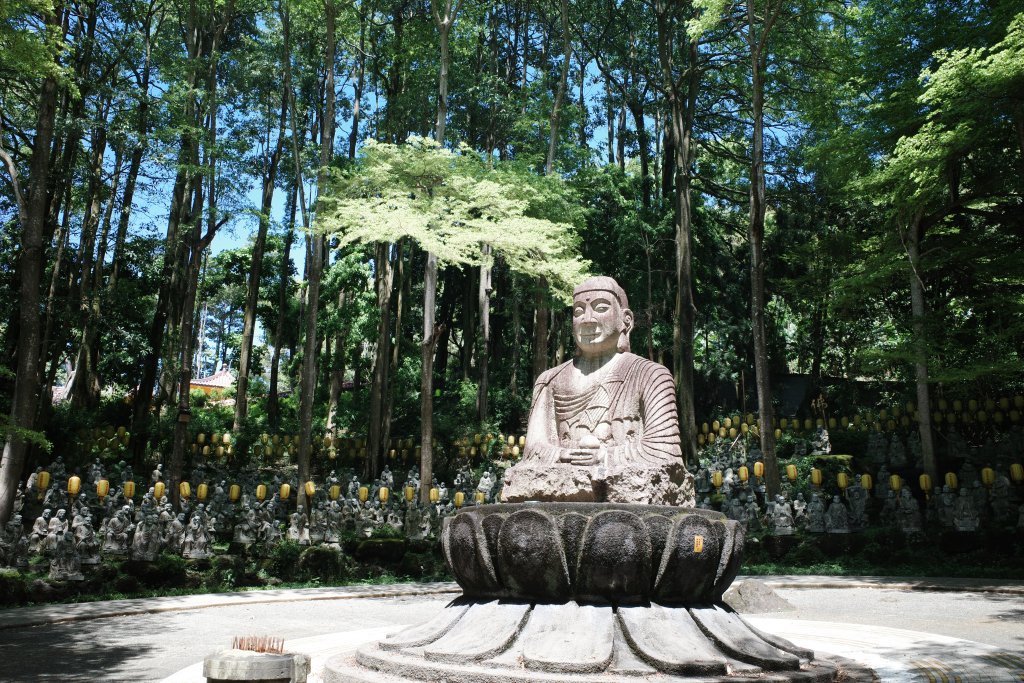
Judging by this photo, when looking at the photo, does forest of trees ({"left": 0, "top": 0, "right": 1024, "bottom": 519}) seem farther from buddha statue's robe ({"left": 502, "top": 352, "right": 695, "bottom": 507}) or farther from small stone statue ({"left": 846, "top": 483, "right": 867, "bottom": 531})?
buddha statue's robe ({"left": 502, "top": 352, "right": 695, "bottom": 507})

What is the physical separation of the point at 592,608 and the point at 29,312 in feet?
33.2

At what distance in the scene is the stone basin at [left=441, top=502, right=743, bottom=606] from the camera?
5828 mm

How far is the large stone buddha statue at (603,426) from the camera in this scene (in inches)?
261

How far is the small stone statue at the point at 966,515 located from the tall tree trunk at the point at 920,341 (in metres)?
1.61

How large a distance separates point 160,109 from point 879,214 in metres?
17.2

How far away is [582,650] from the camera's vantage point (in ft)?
17.8

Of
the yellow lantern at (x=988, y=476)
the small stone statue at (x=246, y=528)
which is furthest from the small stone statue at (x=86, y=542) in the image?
the yellow lantern at (x=988, y=476)

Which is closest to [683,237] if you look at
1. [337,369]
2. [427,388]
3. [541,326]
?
[541,326]

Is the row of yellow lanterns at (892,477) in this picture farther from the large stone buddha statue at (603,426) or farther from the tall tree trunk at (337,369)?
the tall tree trunk at (337,369)

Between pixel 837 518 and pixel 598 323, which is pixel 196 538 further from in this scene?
pixel 837 518

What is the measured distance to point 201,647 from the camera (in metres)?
8.08

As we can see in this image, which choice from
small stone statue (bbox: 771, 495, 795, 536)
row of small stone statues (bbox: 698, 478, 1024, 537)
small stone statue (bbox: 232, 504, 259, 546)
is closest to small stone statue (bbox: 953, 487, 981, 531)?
row of small stone statues (bbox: 698, 478, 1024, 537)

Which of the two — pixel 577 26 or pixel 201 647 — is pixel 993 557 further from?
pixel 577 26

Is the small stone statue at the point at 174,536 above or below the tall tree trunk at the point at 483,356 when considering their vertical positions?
below
